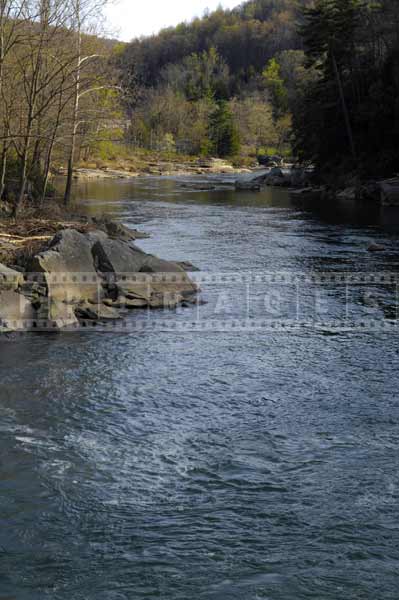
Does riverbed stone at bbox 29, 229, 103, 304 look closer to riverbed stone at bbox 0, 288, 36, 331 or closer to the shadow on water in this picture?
riverbed stone at bbox 0, 288, 36, 331

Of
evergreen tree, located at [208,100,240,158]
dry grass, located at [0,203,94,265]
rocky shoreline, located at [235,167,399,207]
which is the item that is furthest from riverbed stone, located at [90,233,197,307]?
evergreen tree, located at [208,100,240,158]

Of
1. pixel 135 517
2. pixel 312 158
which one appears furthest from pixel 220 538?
pixel 312 158

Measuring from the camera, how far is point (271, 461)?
6.82 m

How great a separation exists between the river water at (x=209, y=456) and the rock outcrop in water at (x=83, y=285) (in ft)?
1.95

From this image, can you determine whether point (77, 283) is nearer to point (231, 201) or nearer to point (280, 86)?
point (231, 201)

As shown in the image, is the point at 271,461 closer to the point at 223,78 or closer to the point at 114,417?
the point at 114,417

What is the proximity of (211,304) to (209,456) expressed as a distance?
21.3ft

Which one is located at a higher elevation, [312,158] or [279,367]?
[312,158]

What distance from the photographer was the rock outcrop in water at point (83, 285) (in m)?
11.5

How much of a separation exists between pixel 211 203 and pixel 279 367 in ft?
79.8

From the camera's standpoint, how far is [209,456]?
6.92 meters

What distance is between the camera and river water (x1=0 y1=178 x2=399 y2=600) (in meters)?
5.12

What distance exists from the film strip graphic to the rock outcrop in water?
2 cm

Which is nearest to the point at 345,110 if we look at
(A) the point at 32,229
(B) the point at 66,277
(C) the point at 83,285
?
(A) the point at 32,229
